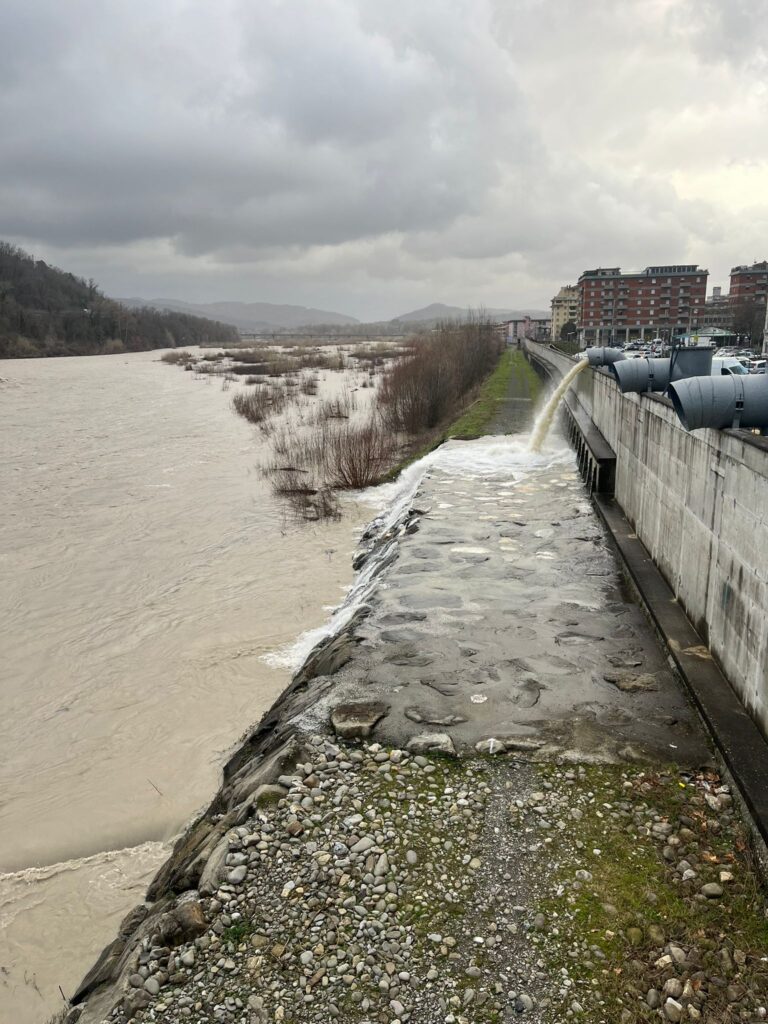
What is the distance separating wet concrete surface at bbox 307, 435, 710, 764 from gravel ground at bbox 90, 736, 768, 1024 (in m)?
0.73

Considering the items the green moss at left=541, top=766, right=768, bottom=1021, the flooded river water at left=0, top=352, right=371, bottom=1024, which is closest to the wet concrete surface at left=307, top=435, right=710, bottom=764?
the green moss at left=541, top=766, right=768, bottom=1021

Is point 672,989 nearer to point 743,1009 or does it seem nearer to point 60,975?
point 743,1009

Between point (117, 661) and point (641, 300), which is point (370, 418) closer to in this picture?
point (117, 661)

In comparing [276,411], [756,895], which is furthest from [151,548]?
[276,411]

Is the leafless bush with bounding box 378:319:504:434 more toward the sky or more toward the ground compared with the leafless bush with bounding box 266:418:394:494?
more toward the sky

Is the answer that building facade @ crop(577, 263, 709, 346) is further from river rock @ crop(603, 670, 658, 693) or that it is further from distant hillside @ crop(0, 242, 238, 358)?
river rock @ crop(603, 670, 658, 693)

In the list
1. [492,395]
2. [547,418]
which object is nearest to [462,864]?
[547,418]

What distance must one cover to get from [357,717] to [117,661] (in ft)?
18.8

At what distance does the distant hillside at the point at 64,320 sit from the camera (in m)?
99.5

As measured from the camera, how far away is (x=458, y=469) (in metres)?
19.5

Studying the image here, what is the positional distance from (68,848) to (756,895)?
6.07 metres

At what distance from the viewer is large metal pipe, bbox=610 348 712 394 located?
10359 millimetres

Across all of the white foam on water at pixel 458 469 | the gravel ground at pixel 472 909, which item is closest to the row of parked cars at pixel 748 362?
the white foam on water at pixel 458 469

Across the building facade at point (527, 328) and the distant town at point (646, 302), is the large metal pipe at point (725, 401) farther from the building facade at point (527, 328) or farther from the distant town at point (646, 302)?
Result: the building facade at point (527, 328)
